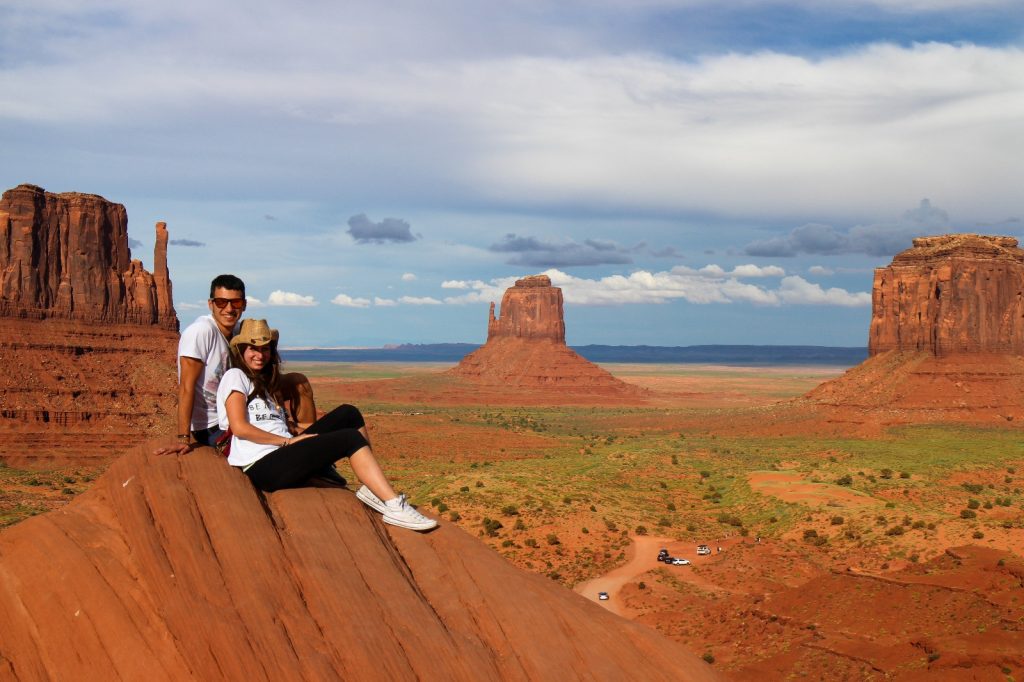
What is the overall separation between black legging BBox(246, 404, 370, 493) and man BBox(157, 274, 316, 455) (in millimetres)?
899

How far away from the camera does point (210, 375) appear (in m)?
9.99

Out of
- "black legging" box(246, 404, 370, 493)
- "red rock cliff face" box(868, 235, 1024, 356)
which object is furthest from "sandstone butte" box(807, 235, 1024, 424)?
"black legging" box(246, 404, 370, 493)

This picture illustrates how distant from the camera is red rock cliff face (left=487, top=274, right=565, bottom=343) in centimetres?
16812

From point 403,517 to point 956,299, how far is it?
94256 millimetres

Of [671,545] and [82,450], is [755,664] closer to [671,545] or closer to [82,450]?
[671,545]

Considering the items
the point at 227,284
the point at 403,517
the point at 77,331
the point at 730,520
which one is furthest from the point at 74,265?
the point at 403,517

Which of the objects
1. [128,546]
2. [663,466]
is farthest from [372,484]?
[663,466]

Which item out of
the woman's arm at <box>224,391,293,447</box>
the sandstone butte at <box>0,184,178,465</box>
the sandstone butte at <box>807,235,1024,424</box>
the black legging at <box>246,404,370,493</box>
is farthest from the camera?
the sandstone butte at <box>807,235,1024,424</box>

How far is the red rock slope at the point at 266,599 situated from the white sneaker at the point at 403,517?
0.10 metres

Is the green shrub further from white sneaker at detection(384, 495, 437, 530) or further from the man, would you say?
white sneaker at detection(384, 495, 437, 530)

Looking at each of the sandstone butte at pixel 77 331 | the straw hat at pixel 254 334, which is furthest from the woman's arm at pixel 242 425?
the sandstone butte at pixel 77 331

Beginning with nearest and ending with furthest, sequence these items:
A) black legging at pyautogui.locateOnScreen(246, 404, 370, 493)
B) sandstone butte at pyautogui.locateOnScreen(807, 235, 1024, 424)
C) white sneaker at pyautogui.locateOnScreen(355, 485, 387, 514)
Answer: black legging at pyautogui.locateOnScreen(246, 404, 370, 493), white sneaker at pyautogui.locateOnScreen(355, 485, 387, 514), sandstone butte at pyautogui.locateOnScreen(807, 235, 1024, 424)

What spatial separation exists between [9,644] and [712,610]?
2488 centimetres

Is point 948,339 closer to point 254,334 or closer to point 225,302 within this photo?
point 225,302
